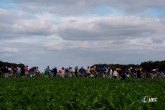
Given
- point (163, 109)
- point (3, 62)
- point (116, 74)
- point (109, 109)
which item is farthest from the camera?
point (3, 62)

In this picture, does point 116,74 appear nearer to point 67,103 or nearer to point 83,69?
point 83,69

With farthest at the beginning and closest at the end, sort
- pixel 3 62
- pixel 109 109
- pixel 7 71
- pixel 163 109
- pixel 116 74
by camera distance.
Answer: pixel 3 62 < pixel 7 71 < pixel 116 74 < pixel 109 109 < pixel 163 109

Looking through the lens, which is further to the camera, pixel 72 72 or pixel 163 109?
pixel 72 72

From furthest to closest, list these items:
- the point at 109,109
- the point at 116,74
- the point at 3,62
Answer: the point at 3,62
the point at 116,74
the point at 109,109

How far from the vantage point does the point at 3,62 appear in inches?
2881

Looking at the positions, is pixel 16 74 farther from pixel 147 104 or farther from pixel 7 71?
pixel 147 104

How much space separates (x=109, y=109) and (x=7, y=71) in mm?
44680

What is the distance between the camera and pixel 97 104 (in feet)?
41.3

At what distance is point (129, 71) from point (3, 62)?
959 inches

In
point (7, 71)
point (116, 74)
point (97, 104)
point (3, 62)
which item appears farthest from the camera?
point (3, 62)

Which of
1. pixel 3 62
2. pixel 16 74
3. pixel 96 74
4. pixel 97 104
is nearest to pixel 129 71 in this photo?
pixel 96 74

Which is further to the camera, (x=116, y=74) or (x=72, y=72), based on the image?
(x=72, y=72)

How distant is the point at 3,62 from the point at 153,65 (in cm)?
2404

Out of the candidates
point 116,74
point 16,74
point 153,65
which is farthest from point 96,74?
point 153,65
